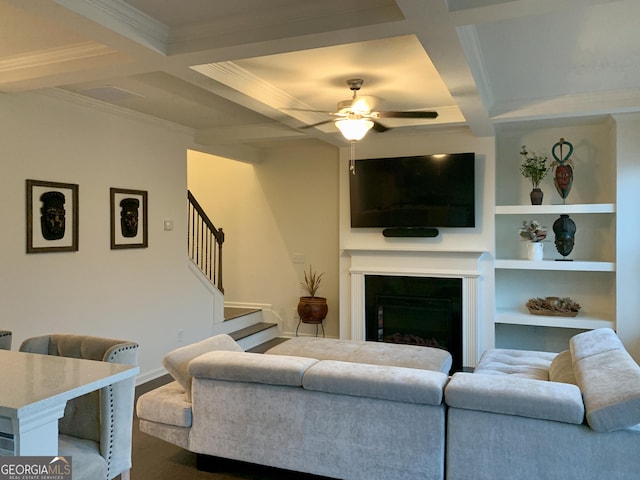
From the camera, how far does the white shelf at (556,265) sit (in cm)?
494

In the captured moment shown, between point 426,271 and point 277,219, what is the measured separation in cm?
246

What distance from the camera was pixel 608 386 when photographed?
7.55ft

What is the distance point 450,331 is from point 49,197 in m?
4.24

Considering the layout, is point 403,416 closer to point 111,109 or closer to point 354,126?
point 354,126

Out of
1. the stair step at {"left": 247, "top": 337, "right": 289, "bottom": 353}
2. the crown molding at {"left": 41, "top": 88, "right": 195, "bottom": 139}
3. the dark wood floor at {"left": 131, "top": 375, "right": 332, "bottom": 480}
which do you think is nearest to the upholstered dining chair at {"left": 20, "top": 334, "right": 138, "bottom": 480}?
the dark wood floor at {"left": 131, "top": 375, "right": 332, "bottom": 480}

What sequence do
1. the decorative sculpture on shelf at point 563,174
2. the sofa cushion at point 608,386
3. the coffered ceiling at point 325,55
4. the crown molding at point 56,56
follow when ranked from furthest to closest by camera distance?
the decorative sculpture on shelf at point 563,174 < the crown molding at point 56,56 < the coffered ceiling at point 325,55 < the sofa cushion at point 608,386

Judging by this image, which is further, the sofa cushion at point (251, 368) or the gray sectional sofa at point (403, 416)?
the sofa cushion at point (251, 368)

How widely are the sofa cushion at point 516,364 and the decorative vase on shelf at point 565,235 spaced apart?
5.77 feet

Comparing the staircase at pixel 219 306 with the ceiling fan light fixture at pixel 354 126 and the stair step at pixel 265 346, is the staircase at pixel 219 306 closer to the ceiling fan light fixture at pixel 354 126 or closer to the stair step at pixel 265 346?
the stair step at pixel 265 346

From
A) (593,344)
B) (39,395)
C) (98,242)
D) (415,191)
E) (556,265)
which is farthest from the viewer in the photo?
(415,191)

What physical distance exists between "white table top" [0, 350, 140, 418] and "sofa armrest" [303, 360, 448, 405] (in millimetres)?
1097

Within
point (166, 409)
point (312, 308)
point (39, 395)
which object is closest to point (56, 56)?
point (166, 409)

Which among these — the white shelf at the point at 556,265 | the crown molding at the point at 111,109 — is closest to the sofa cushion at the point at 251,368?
the crown molding at the point at 111,109

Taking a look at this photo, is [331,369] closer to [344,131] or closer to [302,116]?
[344,131]
